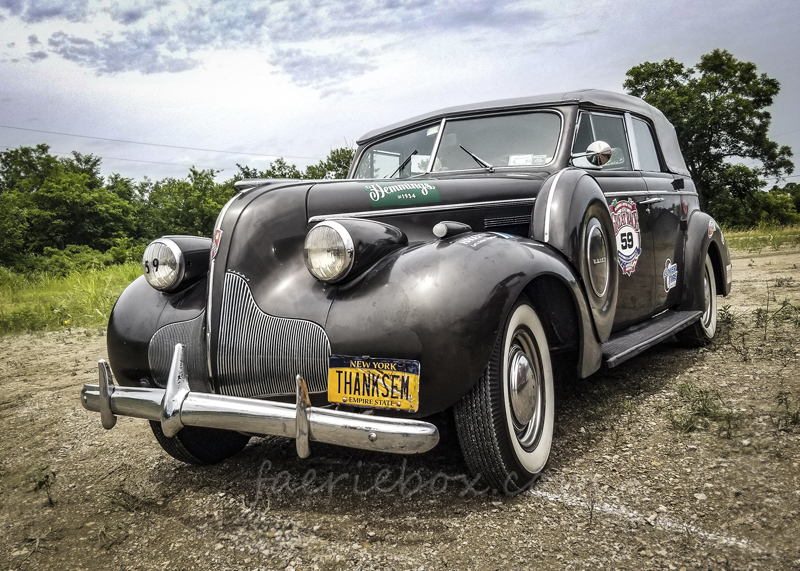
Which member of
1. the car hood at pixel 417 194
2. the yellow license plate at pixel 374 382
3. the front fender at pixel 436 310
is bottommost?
the yellow license plate at pixel 374 382

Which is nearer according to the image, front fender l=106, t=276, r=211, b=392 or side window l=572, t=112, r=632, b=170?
front fender l=106, t=276, r=211, b=392

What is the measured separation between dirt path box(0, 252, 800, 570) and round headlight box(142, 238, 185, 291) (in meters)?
0.88

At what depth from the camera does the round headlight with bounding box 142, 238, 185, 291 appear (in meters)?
2.69

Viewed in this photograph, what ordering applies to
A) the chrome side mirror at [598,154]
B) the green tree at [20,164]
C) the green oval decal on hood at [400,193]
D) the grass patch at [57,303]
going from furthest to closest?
the green tree at [20,164], the grass patch at [57,303], the chrome side mirror at [598,154], the green oval decal on hood at [400,193]

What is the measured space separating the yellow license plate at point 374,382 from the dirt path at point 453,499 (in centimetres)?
46

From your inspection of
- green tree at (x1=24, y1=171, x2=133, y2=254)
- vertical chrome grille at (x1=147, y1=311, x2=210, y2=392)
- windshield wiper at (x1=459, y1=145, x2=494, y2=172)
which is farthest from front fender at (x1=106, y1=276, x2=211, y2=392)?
green tree at (x1=24, y1=171, x2=133, y2=254)

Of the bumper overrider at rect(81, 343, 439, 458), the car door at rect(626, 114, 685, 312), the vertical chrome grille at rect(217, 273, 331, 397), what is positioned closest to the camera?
the bumper overrider at rect(81, 343, 439, 458)

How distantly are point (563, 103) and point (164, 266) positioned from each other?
7.99ft

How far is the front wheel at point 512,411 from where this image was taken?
7.18ft

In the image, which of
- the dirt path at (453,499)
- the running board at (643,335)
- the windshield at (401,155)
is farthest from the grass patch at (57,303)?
the running board at (643,335)

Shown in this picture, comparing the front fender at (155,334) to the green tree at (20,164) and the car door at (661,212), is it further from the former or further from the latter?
the green tree at (20,164)

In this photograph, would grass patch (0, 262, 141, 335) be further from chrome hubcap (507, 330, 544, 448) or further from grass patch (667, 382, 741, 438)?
grass patch (667, 382, 741, 438)

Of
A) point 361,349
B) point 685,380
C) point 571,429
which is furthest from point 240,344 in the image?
point 685,380

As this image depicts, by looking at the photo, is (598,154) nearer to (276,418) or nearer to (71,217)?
(276,418)
